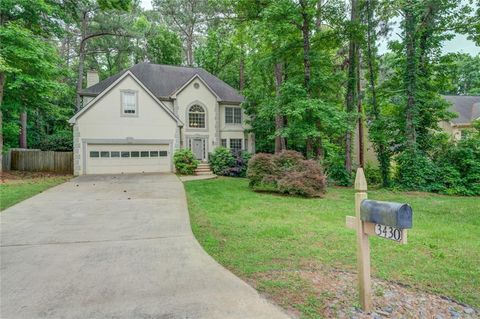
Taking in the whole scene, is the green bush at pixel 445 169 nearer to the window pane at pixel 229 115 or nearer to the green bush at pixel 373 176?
the green bush at pixel 373 176

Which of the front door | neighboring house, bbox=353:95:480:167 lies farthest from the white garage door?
neighboring house, bbox=353:95:480:167

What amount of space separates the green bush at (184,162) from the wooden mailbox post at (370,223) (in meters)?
15.0

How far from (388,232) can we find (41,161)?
A: 2125cm

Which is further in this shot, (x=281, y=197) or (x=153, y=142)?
(x=153, y=142)

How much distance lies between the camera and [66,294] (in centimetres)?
319

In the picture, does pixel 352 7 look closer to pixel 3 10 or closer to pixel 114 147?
pixel 114 147

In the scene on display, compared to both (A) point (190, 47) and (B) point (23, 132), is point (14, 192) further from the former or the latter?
(A) point (190, 47)

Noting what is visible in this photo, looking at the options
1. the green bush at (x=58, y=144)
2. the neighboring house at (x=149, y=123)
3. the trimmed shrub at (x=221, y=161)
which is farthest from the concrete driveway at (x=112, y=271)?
the green bush at (x=58, y=144)

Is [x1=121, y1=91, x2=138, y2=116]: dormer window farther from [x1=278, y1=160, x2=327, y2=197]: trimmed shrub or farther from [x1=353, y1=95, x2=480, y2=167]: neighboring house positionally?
[x1=353, y1=95, x2=480, y2=167]: neighboring house

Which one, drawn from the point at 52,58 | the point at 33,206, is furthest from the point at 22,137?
the point at 33,206

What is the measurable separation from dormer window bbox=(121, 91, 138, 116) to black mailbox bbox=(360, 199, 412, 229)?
16880 mm

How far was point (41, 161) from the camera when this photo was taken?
60.6 feet

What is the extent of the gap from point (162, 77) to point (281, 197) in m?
15.6

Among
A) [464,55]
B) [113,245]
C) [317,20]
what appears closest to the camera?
[113,245]
